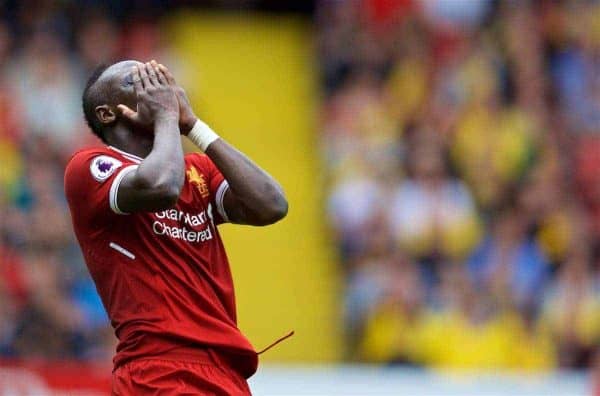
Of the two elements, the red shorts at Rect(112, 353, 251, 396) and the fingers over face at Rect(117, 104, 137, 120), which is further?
the fingers over face at Rect(117, 104, 137, 120)

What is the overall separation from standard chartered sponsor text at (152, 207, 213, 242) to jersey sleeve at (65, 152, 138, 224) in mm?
161

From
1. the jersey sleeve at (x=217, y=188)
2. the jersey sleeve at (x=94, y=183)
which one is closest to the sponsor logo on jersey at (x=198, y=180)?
the jersey sleeve at (x=217, y=188)

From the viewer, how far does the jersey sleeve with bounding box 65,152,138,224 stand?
189 inches

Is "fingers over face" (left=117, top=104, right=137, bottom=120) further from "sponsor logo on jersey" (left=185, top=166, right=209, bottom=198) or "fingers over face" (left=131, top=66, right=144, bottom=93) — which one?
"sponsor logo on jersey" (left=185, top=166, right=209, bottom=198)

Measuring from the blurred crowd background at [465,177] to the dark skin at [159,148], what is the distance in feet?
18.1


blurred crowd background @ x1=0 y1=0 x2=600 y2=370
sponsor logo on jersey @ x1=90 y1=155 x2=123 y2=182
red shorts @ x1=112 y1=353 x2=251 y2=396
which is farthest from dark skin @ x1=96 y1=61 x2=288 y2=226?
blurred crowd background @ x1=0 y1=0 x2=600 y2=370

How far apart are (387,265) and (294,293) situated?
1.23 meters

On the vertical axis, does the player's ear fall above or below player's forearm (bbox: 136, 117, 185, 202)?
above

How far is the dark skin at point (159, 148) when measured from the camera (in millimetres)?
4680

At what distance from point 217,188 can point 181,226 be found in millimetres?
277

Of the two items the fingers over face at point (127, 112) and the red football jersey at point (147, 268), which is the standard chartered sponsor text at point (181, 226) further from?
the fingers over face at point (127, 112)

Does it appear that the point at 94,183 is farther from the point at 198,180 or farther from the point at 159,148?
the point at 198,180

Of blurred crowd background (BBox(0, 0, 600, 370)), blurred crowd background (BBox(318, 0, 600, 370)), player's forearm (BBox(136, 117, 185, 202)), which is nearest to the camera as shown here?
player's forearm (BBox(136, 117, 185, 202))

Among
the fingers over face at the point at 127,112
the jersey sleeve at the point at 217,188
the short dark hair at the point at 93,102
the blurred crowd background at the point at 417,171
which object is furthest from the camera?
the blurred crowd background at the point at 417,171
